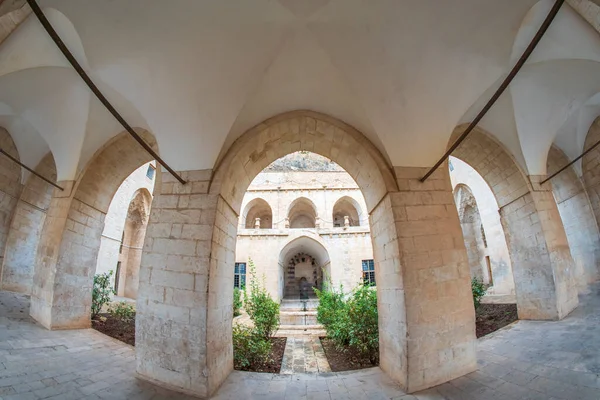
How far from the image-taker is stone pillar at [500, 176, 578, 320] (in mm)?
5293

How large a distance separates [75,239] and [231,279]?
4.03 m

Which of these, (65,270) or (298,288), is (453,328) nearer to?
(65,270)

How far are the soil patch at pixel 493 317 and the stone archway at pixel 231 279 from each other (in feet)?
8.68

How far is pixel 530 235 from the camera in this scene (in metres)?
5.71

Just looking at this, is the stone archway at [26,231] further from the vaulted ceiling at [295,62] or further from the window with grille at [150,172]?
the window with grille at [150,172]

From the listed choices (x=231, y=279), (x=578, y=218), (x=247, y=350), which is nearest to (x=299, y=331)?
(x=247, y=350)

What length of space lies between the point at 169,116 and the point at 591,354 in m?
7.00

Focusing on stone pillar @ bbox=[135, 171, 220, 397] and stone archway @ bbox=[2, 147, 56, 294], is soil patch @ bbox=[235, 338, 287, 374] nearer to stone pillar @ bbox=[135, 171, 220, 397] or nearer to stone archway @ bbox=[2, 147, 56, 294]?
stone pillar @ bbox=[135, 171, 220, 397]

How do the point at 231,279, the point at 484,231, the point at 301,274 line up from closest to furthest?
the point at 231,279 → the point at 484,231 → the point at 301,274

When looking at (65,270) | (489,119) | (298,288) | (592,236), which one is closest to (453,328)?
(489,119)

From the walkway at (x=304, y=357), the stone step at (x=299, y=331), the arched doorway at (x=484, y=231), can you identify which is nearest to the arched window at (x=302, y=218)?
the arched doorway at (x=484, y=231)

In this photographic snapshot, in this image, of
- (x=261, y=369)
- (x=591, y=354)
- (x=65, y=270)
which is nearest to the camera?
(x=591, y=354)

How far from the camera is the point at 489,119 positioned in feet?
18.2

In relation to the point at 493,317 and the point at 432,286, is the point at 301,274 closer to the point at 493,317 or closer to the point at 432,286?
the point at 493,317
